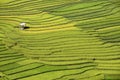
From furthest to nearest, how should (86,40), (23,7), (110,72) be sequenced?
1. (23,7)
2. (86,40)
3. (110,72)

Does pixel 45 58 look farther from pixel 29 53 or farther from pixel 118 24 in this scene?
pixel 118 24

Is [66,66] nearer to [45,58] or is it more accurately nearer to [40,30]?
[45,58]

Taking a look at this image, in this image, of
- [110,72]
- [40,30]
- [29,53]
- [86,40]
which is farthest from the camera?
[40,30]

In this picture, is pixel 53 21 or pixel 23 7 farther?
pixel 23 7

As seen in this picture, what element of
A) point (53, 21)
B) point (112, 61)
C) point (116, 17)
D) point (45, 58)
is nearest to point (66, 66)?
point (45, 58)

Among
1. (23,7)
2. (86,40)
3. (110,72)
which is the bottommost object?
(110,72)

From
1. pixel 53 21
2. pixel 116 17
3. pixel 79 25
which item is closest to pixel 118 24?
pixel 116 17

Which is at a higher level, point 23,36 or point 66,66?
point 23,36
